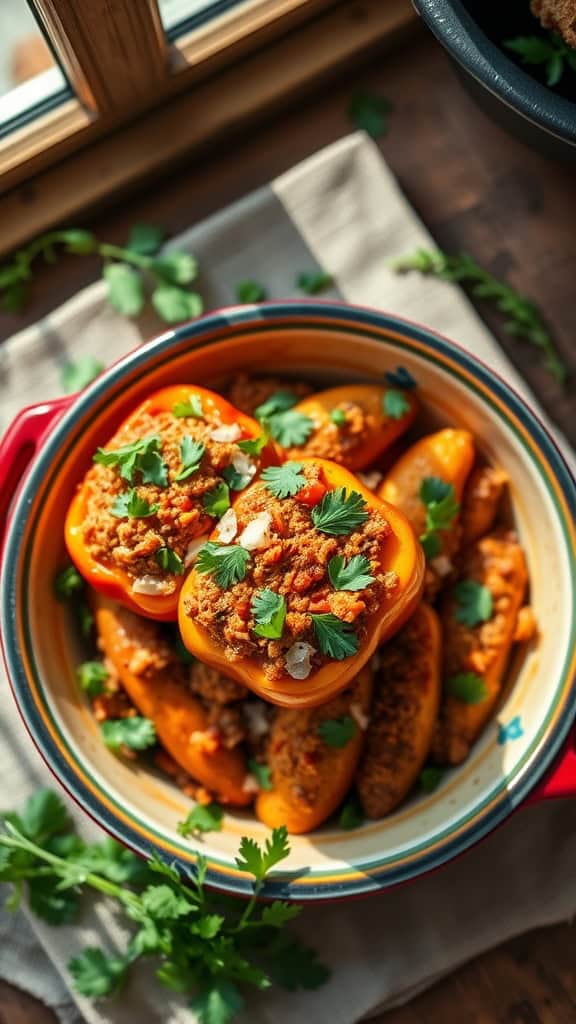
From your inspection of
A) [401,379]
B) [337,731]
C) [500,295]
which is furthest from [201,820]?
[500,295]

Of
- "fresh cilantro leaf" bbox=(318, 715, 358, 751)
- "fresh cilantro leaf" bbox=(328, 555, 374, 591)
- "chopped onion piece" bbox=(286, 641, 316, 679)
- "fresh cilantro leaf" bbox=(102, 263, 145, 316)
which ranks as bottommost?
"fresh cilantro leaf" bbox=(318, 715, 358, 751)

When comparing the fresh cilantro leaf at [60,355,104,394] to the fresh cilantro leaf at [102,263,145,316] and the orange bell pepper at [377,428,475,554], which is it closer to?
the fresh cilantro leaf at [102,263,145,316]

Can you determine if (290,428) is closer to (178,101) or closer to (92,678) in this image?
(92,678)

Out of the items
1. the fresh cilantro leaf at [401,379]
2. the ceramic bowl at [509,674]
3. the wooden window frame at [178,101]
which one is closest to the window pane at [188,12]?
the wooden window frame at [178,101]

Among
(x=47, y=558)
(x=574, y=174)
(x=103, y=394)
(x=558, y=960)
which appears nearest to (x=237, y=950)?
(x=558, y=960)

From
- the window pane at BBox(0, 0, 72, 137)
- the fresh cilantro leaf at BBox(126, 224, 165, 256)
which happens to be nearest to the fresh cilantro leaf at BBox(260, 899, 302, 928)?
the fresh cilantro leaf at BBox(126, 224, 165, 256)

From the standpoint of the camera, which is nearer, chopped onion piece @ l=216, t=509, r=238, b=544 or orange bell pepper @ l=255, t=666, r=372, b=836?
chopped onion piece @ l=216, t=509, r=238, b=544

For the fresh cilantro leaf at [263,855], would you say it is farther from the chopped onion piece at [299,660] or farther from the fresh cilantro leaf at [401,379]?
the fresh cilantro leaf at [401,379]

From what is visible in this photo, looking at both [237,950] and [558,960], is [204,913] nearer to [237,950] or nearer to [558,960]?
[237,950]
